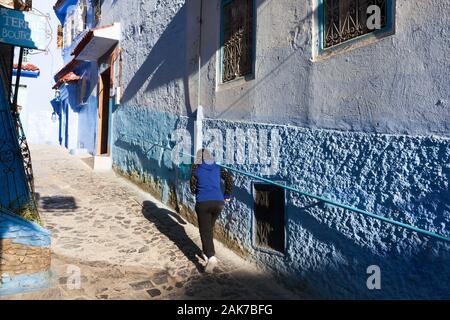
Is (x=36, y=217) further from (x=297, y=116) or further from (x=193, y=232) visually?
(x=297, y=116)

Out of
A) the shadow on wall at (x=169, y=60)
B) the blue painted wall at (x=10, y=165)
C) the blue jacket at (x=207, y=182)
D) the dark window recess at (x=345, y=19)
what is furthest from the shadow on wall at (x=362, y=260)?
the blue painted wall at (x=10, y=165)

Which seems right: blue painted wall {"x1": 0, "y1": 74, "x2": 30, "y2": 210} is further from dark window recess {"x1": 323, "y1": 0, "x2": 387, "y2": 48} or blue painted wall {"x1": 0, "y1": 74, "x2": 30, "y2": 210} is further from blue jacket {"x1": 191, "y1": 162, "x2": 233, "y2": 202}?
dark window recess {"x1": 323, "y1": 0, "x2": 387, "y2": 48}

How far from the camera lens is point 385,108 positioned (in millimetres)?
2773

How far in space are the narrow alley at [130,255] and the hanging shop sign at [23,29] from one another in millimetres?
2790

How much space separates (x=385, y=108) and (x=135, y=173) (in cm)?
667

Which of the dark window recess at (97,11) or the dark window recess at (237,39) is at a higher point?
the dark window recess at (97,11)

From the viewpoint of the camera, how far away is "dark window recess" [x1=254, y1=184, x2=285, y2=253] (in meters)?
3.99

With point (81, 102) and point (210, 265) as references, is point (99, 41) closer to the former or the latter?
point (81, 102)

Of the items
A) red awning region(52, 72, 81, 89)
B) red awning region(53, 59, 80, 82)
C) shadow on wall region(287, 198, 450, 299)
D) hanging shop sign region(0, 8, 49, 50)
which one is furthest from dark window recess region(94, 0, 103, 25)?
shadow on wall region(287, 198, 450, 299)

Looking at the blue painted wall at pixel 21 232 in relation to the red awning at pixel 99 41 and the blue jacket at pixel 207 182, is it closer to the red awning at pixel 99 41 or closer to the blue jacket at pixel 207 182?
the blue jacket at pixel 207 182

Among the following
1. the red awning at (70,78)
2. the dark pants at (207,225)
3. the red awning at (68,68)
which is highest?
the red awning at (68,68)

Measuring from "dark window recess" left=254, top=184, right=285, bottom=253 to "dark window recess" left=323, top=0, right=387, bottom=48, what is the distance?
177 cm

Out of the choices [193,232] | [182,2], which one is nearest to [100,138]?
[182,2]

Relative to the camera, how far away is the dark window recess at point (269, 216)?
3992mm
